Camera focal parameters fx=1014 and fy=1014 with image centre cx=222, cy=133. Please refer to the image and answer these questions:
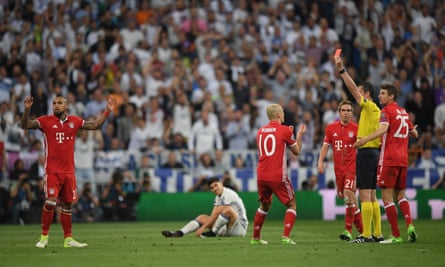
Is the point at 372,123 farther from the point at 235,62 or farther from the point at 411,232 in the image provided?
the point at 235,62

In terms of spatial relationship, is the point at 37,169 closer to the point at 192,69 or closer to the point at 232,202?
the point at 192,69

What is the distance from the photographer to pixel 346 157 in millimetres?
18391

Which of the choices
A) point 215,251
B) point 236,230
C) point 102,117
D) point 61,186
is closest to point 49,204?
point 61,186

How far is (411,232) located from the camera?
54.4ft

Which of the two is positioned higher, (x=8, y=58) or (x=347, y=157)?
(x=8, y=58)

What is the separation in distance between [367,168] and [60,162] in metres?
5.08

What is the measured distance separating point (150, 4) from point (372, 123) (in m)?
17.1

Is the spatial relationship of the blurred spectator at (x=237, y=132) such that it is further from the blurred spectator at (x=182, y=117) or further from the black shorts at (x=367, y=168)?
the black shorts at (x=367, y=168)

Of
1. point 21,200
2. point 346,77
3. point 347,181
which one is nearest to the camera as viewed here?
point 346,77

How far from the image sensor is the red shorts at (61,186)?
1661 cm

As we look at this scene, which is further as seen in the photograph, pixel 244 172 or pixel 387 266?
pixel 244 172

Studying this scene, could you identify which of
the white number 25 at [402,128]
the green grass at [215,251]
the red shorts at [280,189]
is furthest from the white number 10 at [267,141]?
the white number 25 at [402,128]

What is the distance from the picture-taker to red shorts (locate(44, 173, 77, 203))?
16.6 m

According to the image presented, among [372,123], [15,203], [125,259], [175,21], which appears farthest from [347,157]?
[175,21]
